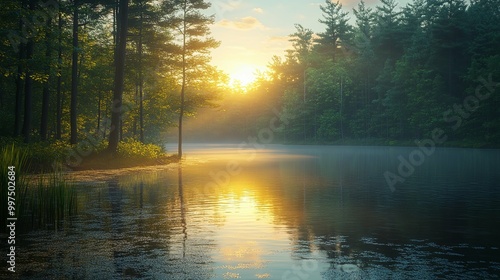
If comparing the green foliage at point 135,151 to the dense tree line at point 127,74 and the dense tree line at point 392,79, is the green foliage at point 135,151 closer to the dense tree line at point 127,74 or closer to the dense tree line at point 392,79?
the dense tree line at point 127,74

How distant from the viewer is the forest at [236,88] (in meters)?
37.3

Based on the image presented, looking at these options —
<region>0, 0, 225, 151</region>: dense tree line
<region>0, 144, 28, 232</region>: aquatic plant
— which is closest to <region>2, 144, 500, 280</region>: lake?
<region>0, 144, 28, 232</region>: aquatic plant

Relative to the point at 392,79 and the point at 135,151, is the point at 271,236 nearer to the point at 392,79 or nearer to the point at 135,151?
the point at 135,151

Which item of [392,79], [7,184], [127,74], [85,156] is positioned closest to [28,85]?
[85,156]

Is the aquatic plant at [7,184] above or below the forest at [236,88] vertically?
below

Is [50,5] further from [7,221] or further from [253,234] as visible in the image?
[253,234]

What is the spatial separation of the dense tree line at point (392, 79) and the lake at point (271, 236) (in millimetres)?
61289

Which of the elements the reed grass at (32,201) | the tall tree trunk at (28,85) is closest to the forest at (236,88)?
the tall tree trunk at (28,85)

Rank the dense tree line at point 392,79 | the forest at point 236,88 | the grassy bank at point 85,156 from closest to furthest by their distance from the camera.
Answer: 1. the grassy bank at point 85,156
2. the forest at point 236,88
3. the dense tree line at point 392,79

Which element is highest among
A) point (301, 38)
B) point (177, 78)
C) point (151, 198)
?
point (301, 38)

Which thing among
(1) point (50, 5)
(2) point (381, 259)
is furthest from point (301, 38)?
(2) point (381, 259)

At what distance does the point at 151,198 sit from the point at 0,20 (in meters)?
15.8

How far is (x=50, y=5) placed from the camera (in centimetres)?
3170

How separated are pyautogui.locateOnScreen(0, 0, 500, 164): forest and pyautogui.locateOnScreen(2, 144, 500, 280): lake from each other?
51.3 feet
